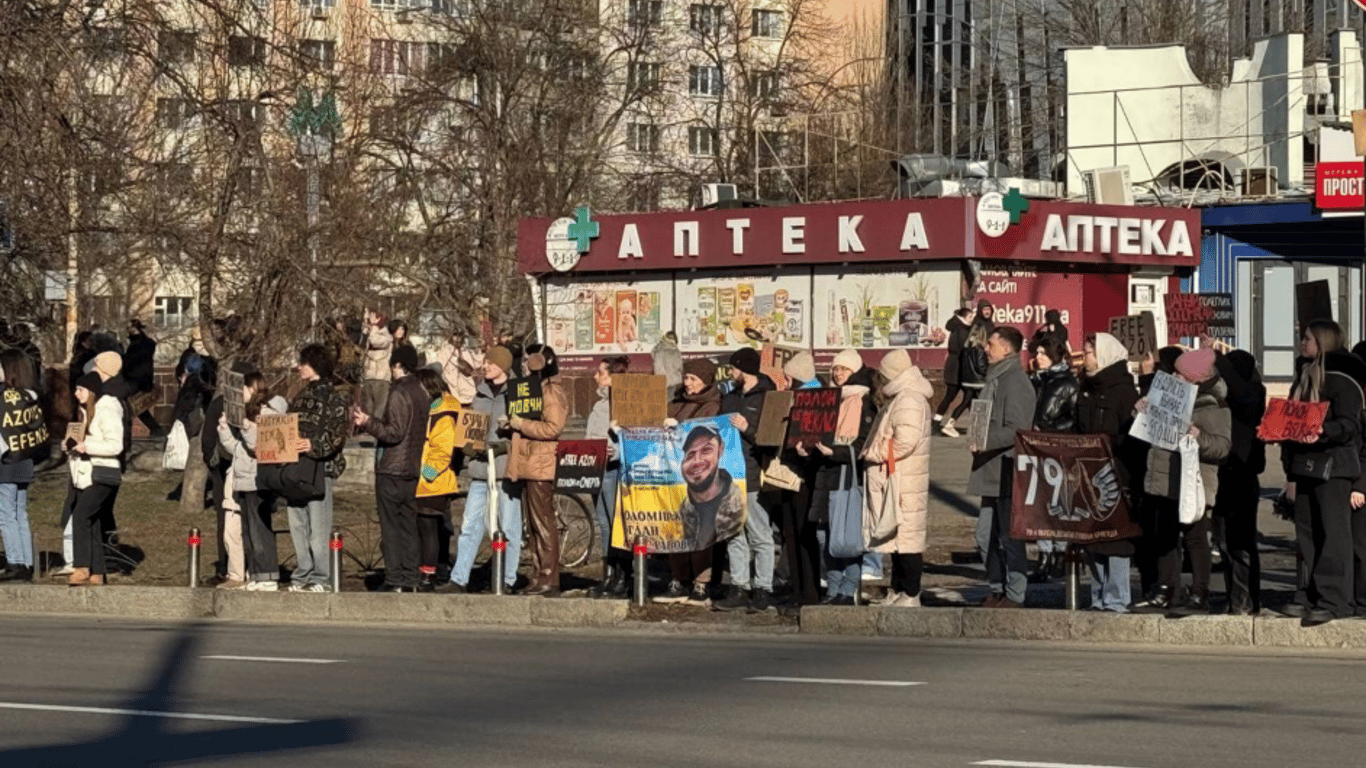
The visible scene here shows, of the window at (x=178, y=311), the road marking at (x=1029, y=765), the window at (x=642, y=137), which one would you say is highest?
the window at (x=642, y=137)

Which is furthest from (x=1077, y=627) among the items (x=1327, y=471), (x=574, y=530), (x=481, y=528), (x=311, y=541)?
(x=311, y=541)

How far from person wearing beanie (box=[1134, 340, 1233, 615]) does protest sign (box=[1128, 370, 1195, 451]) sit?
7 cm

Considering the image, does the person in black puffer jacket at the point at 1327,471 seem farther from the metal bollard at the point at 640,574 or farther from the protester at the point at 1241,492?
the metal bollard at the point at 640,574

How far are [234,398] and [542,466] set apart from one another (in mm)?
2973

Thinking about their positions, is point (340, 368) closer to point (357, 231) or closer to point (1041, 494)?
point (357, 231)

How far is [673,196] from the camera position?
59812 mm

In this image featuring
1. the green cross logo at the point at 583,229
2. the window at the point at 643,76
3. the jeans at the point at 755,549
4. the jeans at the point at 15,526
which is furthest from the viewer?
the window at the point at 643,76

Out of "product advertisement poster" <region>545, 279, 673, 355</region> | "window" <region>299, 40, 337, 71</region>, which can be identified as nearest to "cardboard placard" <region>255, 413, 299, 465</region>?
"window" <region>299, 40, 337, 71</region>

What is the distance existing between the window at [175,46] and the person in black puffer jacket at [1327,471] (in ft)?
41.8

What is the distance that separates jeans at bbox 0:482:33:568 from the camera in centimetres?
2069

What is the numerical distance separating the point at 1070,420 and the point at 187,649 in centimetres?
633

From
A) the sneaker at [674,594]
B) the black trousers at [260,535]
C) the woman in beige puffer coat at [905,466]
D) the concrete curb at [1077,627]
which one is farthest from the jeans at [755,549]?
the black trousers at [260,535]

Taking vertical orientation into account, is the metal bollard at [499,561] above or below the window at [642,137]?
below

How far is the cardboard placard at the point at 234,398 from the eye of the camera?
20.0 metres
